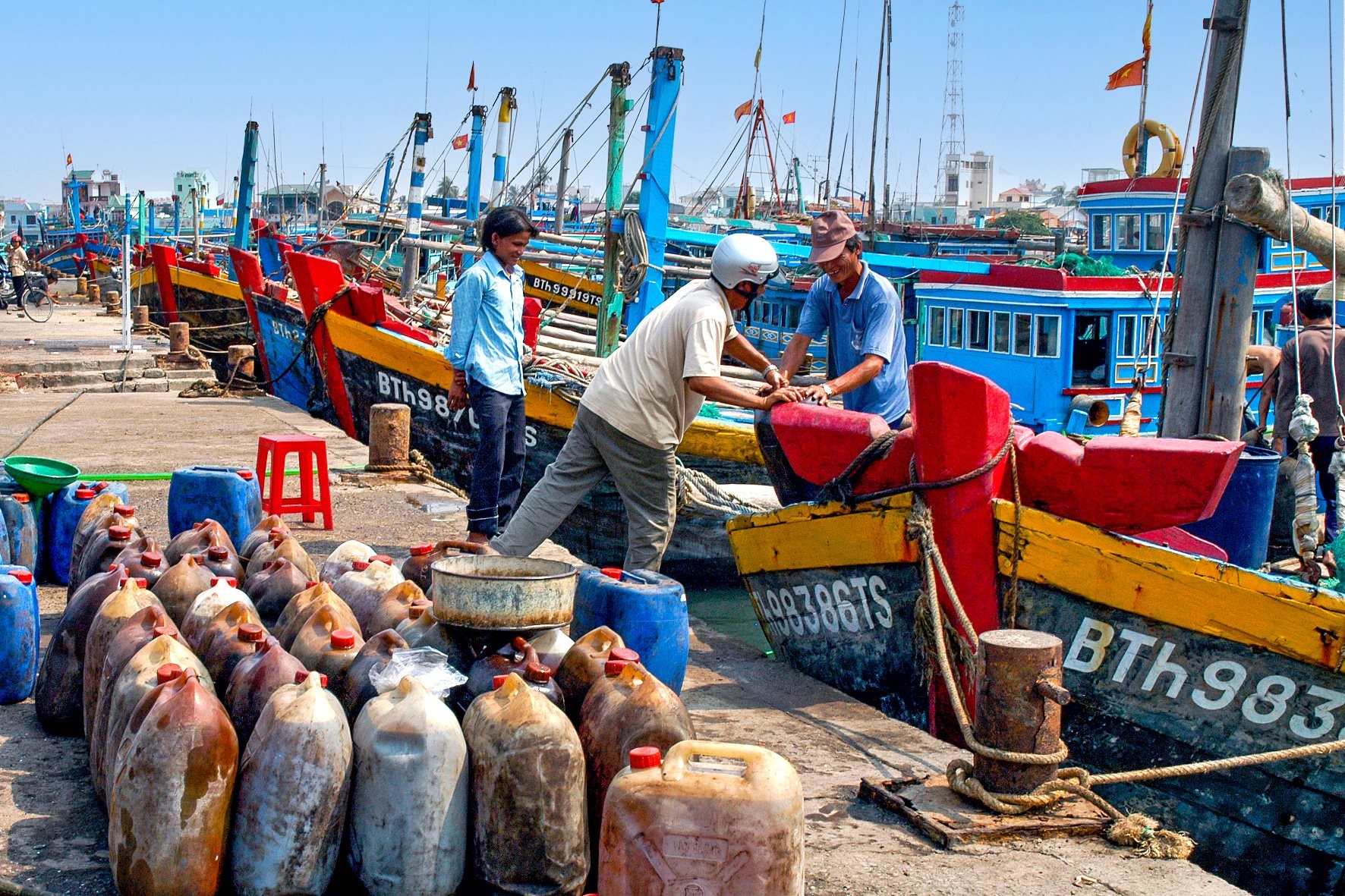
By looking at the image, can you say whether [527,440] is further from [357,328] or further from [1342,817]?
[1342,817]

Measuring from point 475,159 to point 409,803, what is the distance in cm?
A: 2165

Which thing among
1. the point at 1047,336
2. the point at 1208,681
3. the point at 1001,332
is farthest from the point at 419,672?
the point at 1001,332

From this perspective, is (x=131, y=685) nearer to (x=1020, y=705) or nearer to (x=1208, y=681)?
(x=1020, y=705)

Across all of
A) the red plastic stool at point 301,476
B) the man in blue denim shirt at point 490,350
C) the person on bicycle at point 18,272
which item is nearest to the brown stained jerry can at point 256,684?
the man in blue denim shirt at point 490,350

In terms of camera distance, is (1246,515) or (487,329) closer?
(1246,515)

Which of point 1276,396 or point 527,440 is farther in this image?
point 527,440

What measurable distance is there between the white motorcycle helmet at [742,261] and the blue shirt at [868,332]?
780mm

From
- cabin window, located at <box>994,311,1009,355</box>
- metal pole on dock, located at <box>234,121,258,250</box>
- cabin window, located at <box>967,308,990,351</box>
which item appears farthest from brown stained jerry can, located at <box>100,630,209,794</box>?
metal pole on dock, located at <box>234,121,258,250</box>

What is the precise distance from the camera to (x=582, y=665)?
3.20 metres

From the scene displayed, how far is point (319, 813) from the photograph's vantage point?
269cm

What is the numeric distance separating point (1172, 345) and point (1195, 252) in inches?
17.2

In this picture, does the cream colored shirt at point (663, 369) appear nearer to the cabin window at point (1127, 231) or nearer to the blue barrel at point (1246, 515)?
the blue barrel at point (1246, 515)

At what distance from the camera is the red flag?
14.3 m

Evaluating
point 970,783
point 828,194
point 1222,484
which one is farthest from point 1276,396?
point 828,194
